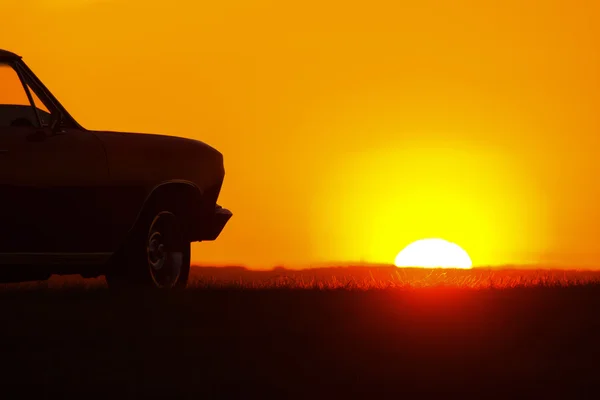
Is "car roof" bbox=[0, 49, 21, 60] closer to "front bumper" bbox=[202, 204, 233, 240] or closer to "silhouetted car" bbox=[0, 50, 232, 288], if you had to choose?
"silhouetted car" bbox=[0, 50, 232, 288]

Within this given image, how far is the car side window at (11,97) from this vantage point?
33.0 feet

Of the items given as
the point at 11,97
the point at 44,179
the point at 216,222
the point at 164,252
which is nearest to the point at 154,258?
the point at 164,252

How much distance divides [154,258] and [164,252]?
0.55ft

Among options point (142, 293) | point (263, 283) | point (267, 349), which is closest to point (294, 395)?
point (267, 349)

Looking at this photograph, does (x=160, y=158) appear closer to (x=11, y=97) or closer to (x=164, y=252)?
(x=164, y=252)

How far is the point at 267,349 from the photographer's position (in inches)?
318

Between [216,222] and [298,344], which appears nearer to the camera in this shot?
[298,344]

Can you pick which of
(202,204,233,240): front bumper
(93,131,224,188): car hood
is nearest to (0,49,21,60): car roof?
(93,131,224,188): car hood

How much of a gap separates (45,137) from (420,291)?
374cm

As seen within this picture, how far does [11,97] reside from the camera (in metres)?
10.1

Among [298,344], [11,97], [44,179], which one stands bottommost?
[298,344]

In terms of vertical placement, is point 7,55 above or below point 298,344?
above

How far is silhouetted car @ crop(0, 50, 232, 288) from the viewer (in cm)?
1009

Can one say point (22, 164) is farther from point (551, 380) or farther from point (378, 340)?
point (551, 380)
